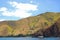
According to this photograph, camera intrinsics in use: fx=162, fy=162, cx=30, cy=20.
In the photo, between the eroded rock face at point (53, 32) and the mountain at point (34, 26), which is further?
the mountain at point (34, 26)

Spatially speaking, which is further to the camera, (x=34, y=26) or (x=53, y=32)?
(x=34, y=26)

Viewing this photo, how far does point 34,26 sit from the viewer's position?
14975 centimetres

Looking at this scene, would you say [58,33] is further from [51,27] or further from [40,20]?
[40,20]

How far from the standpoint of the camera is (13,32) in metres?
132

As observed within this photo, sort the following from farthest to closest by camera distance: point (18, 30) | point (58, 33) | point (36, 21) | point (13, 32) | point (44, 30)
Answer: point (36, 21) → point (18, 30) → point (13, 32) → point (44, 30) → point (58, 33)

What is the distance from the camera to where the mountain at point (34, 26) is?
12188 centimetres

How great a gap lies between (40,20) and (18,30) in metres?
25.3

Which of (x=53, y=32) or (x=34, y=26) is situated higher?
(x=34, y=26)

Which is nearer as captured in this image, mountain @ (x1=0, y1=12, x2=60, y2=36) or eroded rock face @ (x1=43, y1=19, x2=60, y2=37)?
eroded rock face @ (x1=43, y1=19, x2=60, y2=37)

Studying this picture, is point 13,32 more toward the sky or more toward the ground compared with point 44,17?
more toward the ground

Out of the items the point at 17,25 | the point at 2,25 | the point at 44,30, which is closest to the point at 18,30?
the point at 17,25

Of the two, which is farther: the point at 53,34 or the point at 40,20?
the point at 40,20

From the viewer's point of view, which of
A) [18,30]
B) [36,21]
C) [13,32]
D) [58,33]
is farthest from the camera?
[36,21]

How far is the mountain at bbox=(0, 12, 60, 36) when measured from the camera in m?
122
